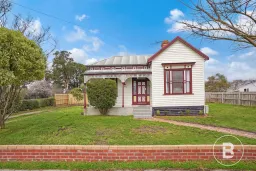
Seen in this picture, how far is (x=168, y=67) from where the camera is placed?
13.1 m

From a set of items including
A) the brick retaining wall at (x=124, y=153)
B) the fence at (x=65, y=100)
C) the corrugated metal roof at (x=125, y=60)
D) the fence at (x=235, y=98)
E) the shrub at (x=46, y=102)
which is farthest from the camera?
the fence at (x=65, y=100)

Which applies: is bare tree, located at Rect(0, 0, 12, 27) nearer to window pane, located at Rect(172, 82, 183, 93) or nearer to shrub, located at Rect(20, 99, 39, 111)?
shrub, located at Rect(20, 99, 39, 111)

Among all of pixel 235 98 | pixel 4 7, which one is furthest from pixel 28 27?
pixel 235 98

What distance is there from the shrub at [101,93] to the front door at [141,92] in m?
2.87

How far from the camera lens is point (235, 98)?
1909cm

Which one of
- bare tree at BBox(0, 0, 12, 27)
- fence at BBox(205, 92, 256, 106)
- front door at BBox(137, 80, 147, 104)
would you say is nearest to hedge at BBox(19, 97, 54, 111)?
bare tree at BBox(0, 0, 12, 27)

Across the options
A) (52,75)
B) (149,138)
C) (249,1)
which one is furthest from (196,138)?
(52,75)

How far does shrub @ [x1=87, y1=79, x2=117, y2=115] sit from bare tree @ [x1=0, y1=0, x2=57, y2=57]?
8.03 m

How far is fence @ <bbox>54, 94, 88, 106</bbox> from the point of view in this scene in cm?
2706

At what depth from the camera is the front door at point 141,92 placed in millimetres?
15241

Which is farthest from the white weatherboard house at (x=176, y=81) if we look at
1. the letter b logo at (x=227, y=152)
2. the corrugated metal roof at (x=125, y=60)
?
the letter b logo at (x=227, y=152)

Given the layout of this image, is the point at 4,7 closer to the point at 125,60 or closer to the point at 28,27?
the point at 28,27

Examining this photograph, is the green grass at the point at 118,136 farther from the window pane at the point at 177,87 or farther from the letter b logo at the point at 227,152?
the window pane at the point at 177,87

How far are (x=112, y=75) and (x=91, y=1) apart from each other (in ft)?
17.2
